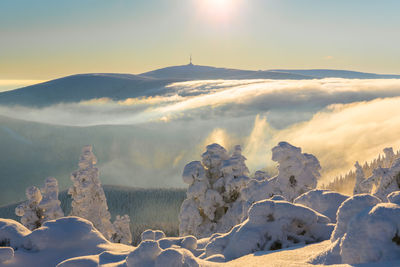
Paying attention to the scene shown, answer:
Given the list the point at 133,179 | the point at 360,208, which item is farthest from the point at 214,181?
the point at 133,179

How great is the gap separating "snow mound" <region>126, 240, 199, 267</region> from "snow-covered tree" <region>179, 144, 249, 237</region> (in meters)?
18.5

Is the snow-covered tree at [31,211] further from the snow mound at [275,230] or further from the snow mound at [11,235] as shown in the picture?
the snow mound at [275,230]

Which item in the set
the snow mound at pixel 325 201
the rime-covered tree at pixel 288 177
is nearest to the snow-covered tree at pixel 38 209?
the rime-covered tree at pixel 288 177

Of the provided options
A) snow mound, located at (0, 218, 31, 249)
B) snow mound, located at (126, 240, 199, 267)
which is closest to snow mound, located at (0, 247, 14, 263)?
snow mound, located at (0, 218, 31, 249)

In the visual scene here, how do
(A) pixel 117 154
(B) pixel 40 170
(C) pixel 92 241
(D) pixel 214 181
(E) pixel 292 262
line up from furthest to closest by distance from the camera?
1. (A) pixel 117 154
2. (B) pixel 40 170
3. (D) pixel 214 181
4. (C) pixel 92 241
5. (E) pixel 292 262

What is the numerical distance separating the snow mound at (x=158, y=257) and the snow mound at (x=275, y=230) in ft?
7.08

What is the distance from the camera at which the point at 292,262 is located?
24.8 ft

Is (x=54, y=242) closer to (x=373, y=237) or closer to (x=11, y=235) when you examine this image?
(x=11, y=235)

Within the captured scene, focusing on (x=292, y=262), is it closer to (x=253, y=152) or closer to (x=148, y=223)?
(x=148, y=223)

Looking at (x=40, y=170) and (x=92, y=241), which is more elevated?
(x=92, y=241)

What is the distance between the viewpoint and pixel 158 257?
24.8ft

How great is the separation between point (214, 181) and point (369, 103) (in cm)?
17227

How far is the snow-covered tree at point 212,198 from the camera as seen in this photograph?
87.6ft

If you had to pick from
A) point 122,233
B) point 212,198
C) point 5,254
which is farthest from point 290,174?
point 122,233
